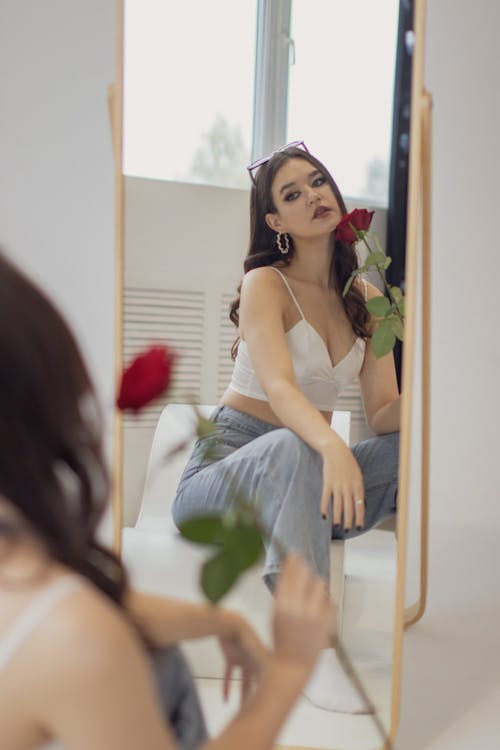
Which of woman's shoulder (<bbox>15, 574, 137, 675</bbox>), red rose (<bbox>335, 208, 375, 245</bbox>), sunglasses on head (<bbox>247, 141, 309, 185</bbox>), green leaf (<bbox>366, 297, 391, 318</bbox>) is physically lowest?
woman's shoulder (<bbox>15, 574, 137, 675</bbox>)

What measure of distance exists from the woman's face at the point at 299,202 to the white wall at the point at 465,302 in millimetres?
936

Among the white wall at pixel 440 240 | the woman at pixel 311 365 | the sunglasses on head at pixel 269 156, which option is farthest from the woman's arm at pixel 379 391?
the white wall at pixel 440 240

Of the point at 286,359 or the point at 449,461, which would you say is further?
the point at 449,461

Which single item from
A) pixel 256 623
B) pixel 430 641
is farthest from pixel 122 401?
pixel 430 641

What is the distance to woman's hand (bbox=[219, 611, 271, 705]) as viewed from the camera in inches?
32.0

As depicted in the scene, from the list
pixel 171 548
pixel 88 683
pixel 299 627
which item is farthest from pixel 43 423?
pixel 171 548

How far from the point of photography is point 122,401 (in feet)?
2.10

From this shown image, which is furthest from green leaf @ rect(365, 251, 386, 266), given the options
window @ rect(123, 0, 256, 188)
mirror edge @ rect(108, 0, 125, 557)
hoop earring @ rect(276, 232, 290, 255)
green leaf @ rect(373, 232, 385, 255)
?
mirror edge @ rect(108, 0, 125, 557)

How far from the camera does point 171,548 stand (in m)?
1.38

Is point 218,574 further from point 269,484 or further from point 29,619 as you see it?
point 269,484

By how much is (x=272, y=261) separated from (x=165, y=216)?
19 centimetres

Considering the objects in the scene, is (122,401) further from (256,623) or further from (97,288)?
(97,288)

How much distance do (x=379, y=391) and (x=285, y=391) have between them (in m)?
0.16

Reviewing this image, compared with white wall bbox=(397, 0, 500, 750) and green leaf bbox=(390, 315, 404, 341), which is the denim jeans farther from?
white wall bbox=(397, 0, 500, 750)
